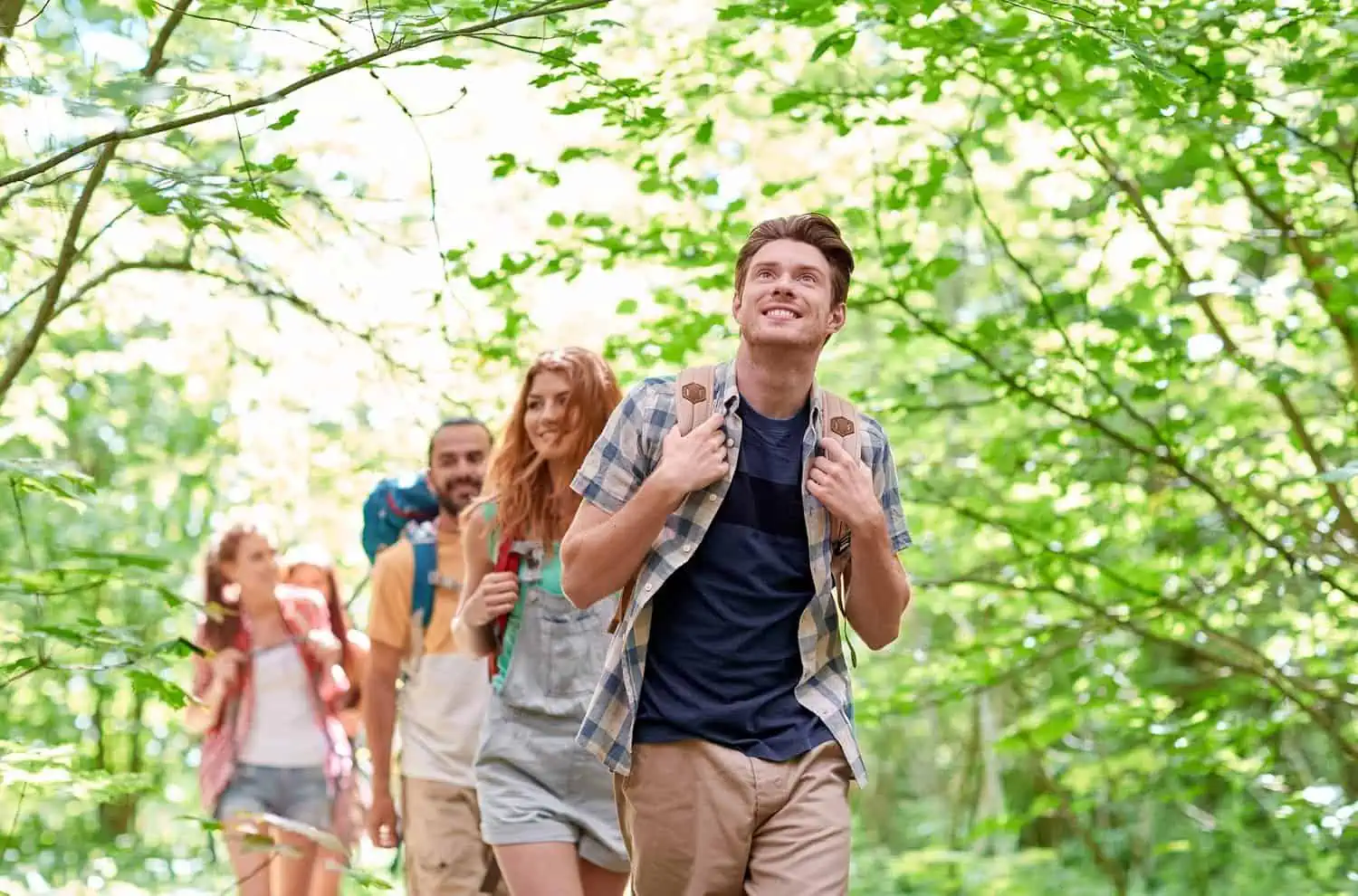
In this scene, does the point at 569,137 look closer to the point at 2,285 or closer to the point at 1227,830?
the point at 1227,830

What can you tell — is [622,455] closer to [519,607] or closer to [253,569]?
[519,607]

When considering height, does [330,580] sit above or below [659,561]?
below

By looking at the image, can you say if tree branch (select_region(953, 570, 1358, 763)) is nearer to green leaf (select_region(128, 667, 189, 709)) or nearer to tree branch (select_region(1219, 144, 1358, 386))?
tree branch (select_region(1219, 144, 1358, 386))

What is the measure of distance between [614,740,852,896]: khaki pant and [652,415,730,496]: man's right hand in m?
0.54

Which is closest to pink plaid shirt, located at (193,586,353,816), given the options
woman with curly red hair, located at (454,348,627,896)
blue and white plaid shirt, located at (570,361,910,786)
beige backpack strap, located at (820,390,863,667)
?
woman with curly red hair, located at (454,348,627,896)

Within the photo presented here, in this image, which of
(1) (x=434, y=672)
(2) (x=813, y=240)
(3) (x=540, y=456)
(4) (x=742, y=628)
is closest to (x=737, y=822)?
(4) (x=742, y=628)

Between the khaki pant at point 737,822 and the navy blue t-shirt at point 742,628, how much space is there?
0.04m

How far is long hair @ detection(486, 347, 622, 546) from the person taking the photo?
4.76m

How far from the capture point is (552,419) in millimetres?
4828

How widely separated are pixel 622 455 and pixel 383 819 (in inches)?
110

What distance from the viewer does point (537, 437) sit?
483cm

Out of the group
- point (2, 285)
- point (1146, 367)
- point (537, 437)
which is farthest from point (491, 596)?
point (1146, 367)

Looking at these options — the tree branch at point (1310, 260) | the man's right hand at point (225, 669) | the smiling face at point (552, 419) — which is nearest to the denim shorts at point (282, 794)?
the man's right hand at point (225, 669)

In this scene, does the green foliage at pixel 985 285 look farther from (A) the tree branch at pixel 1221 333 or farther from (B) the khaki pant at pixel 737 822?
(B) the khaki pant at pixel 737 822
